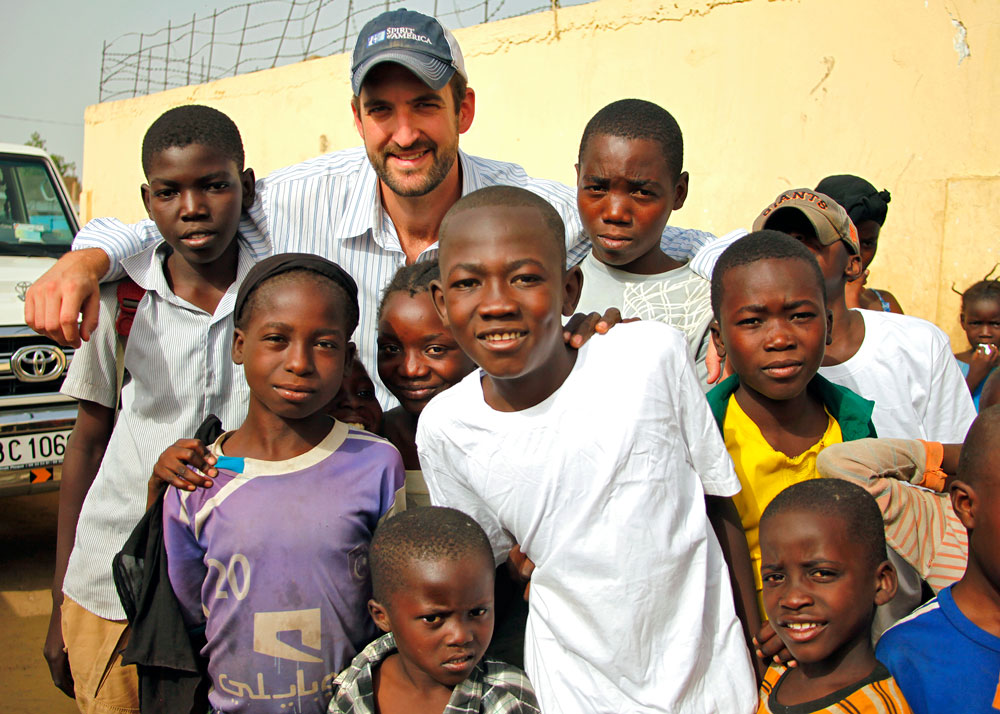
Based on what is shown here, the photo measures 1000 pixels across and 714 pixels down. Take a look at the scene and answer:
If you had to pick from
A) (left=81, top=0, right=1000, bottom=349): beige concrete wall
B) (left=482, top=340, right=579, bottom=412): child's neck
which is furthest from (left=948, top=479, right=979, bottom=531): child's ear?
(left=81, top=0, right=1000, bottom=349): beige concrete wall

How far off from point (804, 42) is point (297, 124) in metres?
8.57

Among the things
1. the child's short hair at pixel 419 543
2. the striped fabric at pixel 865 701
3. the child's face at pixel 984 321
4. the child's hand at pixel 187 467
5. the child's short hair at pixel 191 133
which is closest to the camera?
the striped fabric at pixel 865 701

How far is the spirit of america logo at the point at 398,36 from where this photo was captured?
283cm

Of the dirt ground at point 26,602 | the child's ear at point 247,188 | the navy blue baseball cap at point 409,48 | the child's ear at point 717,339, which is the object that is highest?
the navy blue baseball cap at point 409,48

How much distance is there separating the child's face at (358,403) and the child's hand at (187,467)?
1.50ft

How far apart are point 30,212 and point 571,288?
5396 mm

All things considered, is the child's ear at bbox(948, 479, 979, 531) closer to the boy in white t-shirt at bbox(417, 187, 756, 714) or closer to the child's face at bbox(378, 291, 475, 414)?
the boy in white t-shirt at bbox(417, 187, 756, 714)

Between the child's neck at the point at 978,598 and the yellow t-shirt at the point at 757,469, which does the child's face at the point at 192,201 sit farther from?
the child's neck at the point at 978,598

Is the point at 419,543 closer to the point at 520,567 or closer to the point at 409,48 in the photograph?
the point at 520,567

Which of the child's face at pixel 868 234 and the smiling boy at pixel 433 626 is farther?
the child's face at pixel 868 234

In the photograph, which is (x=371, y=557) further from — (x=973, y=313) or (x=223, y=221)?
(x=973, y=313)

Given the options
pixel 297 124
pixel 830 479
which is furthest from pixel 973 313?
pixel 297 124

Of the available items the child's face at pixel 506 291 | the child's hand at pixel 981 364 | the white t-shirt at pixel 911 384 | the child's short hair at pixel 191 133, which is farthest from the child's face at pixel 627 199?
the child's hand at pixel 981 364

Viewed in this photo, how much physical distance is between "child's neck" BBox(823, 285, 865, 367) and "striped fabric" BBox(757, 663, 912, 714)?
1206 mm
